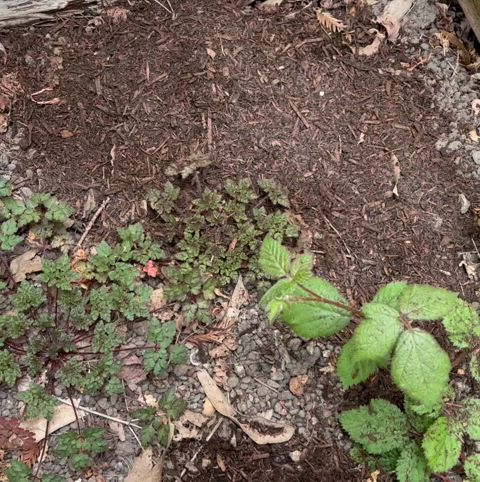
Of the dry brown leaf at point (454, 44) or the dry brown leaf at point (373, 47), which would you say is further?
the dry brown leaf at point (454, 44)

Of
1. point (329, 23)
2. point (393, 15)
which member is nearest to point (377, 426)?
point (329, 23)

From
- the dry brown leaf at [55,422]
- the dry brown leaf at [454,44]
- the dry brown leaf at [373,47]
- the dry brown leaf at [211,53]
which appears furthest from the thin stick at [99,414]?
the dry brown leaf at [454,44]

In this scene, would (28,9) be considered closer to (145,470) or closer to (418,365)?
(145,470)

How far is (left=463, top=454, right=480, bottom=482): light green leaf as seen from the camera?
103 inches

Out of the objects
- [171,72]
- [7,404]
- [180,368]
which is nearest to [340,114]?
[171,72]

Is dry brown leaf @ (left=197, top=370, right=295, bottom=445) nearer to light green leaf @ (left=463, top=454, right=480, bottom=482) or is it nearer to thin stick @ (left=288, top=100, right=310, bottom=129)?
light green leaf @ (left=463, top=454, right=480, bottom=482)

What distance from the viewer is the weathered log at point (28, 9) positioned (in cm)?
333

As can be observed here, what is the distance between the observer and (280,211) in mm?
3092

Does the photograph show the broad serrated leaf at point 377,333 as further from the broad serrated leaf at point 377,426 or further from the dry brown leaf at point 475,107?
the dry brown leaf at point 475,107

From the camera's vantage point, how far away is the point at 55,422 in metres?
2.70

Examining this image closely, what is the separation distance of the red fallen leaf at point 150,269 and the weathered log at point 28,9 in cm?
156

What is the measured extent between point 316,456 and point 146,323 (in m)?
0.98

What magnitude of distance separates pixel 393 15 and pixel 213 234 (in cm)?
175

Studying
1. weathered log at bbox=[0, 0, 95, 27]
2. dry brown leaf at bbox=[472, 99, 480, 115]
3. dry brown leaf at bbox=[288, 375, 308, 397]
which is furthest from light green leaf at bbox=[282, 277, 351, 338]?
weathered log at bbox=[0, 0, 95, 27]
